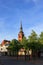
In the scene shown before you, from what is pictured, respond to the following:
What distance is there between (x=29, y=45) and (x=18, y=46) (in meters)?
14.7

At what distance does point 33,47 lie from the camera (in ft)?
251

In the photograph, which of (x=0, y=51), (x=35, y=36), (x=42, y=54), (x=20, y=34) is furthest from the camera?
(x=20, y=34)

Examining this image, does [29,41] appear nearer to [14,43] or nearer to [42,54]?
[14,43]

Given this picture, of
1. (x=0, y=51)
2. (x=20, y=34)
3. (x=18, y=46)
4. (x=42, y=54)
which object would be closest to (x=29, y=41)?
(x=18, y=46)

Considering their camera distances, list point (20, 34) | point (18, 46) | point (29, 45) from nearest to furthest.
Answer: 1. point (29, 45)
2. point (18, 46)
3. point (20, 34)

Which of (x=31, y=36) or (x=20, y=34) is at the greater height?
(x=20, y=34)

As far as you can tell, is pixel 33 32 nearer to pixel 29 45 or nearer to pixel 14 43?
pixel 29 45

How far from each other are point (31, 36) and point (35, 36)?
74.3 inches

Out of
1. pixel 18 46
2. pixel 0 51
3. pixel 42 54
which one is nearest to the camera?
pixel 18 46

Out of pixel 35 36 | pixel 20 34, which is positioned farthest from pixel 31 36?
pixel 20 34

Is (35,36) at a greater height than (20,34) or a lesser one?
lesser

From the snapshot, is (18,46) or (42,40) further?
(18,46)

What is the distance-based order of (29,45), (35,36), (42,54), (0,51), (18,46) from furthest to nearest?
1. (0,51)
2. (42,54)
3. (18,46)
4. (35,36)
5. (29,45)

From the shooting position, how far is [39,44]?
80.4 m
